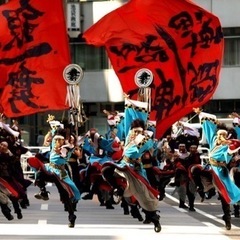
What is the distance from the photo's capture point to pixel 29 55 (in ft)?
65.9

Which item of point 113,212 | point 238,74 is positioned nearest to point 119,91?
point 238,74

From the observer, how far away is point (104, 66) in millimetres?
42406

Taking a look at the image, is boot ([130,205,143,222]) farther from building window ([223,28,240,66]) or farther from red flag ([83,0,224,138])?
building window ([223,28,240,66])

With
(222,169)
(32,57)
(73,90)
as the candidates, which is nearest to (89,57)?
(32,57)

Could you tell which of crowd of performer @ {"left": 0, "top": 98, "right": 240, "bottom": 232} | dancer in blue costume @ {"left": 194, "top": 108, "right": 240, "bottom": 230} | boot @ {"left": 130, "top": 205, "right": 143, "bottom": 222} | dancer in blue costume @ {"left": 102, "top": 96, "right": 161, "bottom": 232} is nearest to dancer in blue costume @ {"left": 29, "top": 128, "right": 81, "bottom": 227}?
crowd of performer @ {"left": 0, "top": 98, "right": 240, "bottom": 232}

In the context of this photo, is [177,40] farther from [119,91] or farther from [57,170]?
[119,91]

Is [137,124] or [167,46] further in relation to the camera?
[167,46]

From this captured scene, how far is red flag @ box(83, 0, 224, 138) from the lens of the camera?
19.9m

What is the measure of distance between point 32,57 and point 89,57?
75.7 ft

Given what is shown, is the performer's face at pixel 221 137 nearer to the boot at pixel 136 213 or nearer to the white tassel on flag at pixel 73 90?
the boot at pixel 136 213

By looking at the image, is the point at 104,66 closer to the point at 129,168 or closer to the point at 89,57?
the point at 89,57

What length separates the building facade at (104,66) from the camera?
40906 millimetres

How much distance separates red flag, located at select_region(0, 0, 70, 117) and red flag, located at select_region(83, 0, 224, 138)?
0.82 m

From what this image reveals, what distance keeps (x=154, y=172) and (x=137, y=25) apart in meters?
4.81
